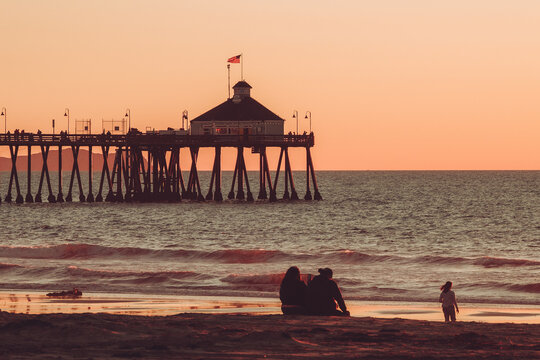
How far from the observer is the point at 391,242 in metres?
58.4

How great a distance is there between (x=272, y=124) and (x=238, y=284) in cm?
5600

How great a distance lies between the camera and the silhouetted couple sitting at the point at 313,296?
19.2 m

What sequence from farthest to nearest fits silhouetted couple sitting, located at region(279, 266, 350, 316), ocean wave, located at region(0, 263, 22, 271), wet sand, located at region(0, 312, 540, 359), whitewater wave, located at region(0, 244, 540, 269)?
whitewater wave, located at region(0, 244, 540, 269), ocean wave, located at region(0, 263, 22, 271), silhouetted couple sitting, located at region(279, 266, 350, 316), wet sand, located at region(0, 312, 540, 359)

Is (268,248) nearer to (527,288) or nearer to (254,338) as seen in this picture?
(527,288)

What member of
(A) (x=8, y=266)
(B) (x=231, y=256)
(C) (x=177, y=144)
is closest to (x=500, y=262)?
(B) (x=231, y=256)

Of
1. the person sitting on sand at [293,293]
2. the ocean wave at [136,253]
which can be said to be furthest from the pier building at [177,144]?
the person sitting on sand at [293,293]

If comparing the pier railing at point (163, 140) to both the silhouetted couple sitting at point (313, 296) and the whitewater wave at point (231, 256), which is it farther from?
the silhouetted couple sitting at point (313, 296)

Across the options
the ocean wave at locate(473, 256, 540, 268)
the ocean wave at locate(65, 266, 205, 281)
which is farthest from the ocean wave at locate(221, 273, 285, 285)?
the ocean wave at locate(473, 256, 540, 268)

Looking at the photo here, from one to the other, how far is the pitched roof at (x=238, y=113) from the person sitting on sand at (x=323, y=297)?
2718 inches

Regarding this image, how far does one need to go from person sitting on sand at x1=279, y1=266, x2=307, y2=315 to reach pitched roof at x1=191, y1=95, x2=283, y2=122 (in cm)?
6854

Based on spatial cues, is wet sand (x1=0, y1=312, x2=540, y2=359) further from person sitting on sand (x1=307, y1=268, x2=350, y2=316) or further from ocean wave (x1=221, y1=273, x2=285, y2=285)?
ocean wave (x1=221, y1=273, x2=285, y2=285)

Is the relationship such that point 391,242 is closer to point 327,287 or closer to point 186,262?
point 186,262

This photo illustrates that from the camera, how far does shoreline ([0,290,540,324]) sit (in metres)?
23.7

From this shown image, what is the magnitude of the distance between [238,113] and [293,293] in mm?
69459
